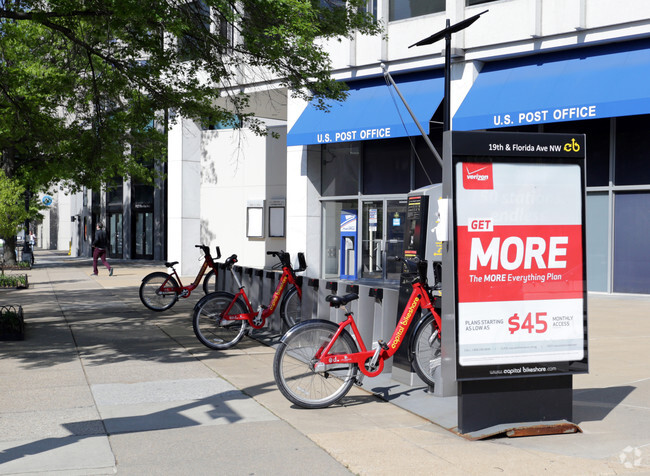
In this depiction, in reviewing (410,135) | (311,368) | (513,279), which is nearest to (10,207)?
(410,135)

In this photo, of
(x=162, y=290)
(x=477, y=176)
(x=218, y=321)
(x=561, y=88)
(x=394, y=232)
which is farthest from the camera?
(x=394, y=232)

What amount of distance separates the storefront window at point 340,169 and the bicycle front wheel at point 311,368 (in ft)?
49.6

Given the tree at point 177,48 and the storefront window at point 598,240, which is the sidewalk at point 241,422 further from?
the storefront window at point 598,240

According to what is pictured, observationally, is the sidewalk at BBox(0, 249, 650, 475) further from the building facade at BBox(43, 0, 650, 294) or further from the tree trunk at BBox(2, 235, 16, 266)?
the tree trunk at BBox(2, 235, 16, 266)

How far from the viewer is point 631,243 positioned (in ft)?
55.7

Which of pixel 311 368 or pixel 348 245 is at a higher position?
pixel 348 245

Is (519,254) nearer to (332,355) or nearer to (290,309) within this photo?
(332,355)

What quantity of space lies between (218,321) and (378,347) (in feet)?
10.6

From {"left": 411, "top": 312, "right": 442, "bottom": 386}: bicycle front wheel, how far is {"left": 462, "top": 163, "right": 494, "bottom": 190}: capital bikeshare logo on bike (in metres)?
1.75

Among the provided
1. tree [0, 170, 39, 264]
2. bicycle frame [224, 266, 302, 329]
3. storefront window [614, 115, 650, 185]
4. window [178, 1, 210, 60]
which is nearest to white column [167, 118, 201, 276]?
tree [0, 170, 39, 264]

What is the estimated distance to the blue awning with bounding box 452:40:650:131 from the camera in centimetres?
1534

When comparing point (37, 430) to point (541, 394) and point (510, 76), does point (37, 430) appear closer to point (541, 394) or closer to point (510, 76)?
point (541, 394)

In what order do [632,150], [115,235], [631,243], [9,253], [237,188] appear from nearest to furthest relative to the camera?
[632,150] < [631,243] < [237,188] < [9,253] < [115,235]

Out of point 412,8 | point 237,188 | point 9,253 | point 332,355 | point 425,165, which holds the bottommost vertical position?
point 332,355
